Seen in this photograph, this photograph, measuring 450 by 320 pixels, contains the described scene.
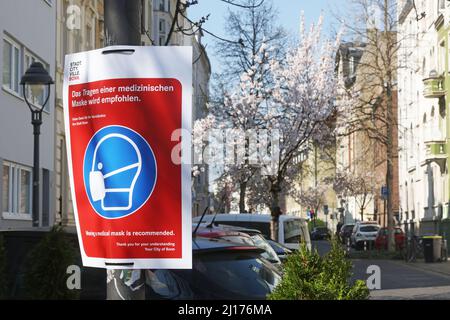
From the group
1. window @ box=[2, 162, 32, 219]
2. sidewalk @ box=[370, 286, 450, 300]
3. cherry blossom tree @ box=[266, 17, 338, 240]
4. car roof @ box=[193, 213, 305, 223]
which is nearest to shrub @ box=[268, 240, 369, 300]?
sidewalk @ box=[370, 286, 450, 300]

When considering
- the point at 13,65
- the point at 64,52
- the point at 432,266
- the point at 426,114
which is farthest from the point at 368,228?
the point at 13,65

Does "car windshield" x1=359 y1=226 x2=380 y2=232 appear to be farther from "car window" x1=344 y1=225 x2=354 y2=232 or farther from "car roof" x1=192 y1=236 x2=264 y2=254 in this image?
"car roof" x1=192 y1=236 x2=264 y2=254

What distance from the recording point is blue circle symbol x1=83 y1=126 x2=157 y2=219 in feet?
13.3

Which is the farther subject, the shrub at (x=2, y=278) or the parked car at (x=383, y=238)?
the parked car at (x=383, y=238)

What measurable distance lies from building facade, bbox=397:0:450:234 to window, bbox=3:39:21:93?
2229 centimetres

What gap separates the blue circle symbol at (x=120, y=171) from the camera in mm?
4059

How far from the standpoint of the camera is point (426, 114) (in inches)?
2028

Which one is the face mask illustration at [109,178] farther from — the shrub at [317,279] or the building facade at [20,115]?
the building facade at [20,115]

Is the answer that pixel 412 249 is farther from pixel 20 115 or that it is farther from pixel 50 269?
pixel 50 269

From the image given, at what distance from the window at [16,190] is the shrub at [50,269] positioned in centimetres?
1471

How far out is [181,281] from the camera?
7391mm

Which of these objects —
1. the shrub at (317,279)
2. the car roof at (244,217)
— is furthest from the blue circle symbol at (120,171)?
the car roof at (244,217)

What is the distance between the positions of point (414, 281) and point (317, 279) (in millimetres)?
19858
